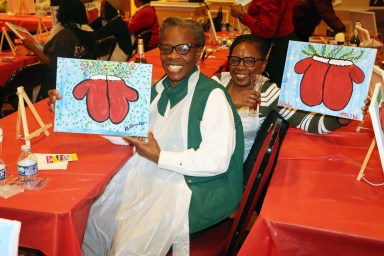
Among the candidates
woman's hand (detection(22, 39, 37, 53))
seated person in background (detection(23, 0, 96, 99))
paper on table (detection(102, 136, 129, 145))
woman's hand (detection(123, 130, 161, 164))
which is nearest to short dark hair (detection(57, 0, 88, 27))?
seated person in background (detection(23, 0, 96, 99))

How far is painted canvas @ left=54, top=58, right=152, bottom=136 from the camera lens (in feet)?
5.46

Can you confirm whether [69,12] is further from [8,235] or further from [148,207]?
[8,235]

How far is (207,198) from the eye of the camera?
5.32 feet

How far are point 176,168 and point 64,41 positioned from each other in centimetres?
215

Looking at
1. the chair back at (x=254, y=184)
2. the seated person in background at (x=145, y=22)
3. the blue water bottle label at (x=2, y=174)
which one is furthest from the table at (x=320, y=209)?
the seated person in background at (x=145, y=22)

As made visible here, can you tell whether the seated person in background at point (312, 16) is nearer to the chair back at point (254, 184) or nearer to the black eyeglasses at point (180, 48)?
the black eyeglasses at point (180, 48)

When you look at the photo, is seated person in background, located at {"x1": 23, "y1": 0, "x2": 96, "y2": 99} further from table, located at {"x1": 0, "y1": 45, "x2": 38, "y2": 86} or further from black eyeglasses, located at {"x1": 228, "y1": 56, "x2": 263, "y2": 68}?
black eyeglasses, located at {"x1": 228, "y1": 56, "x2": 263, "y2": 68}

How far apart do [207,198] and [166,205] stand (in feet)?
0.56

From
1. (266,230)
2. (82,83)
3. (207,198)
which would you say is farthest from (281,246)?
(82,83)

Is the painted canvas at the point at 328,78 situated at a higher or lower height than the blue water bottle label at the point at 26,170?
higher

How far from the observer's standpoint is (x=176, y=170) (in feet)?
5.25

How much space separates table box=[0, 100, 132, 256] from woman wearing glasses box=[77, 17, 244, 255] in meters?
0.16

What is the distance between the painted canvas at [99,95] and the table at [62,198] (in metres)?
0.11

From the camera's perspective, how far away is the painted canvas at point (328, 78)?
1.73m
